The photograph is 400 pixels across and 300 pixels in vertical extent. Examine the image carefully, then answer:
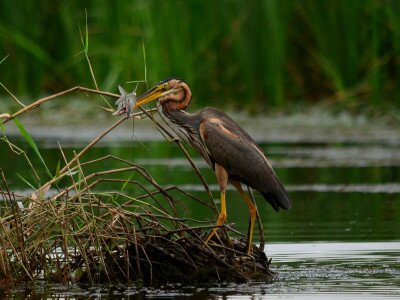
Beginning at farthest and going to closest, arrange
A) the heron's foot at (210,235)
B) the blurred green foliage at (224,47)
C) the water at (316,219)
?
1. the blurred green foliage at (224,47)
2. the heron's foot at (210,235)
3. the water at (316,219)

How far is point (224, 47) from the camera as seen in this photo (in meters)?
17.6

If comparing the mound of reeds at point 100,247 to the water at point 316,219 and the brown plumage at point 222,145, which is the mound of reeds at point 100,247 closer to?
the water at point 316,219

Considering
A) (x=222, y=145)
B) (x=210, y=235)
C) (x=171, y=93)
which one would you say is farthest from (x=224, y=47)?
(x=210, y=235)

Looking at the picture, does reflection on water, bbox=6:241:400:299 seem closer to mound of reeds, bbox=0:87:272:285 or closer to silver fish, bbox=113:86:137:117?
mound of reeds, bbox=0:87:272:285

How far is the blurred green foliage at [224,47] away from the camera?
1638cm

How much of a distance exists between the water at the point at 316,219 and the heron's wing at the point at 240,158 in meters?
0.43

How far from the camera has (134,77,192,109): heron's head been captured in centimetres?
809

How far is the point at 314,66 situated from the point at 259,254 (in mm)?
9852

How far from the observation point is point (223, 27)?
17.2 m

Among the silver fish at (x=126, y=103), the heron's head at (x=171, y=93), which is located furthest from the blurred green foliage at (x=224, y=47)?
the silver fish at (x=126, y=103)

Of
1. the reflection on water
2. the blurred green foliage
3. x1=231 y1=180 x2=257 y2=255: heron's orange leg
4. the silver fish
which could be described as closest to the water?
the reflection on water

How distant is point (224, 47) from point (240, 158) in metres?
9.72

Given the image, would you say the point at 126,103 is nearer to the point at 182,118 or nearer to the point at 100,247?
the point at 182,118

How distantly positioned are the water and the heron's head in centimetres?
55
